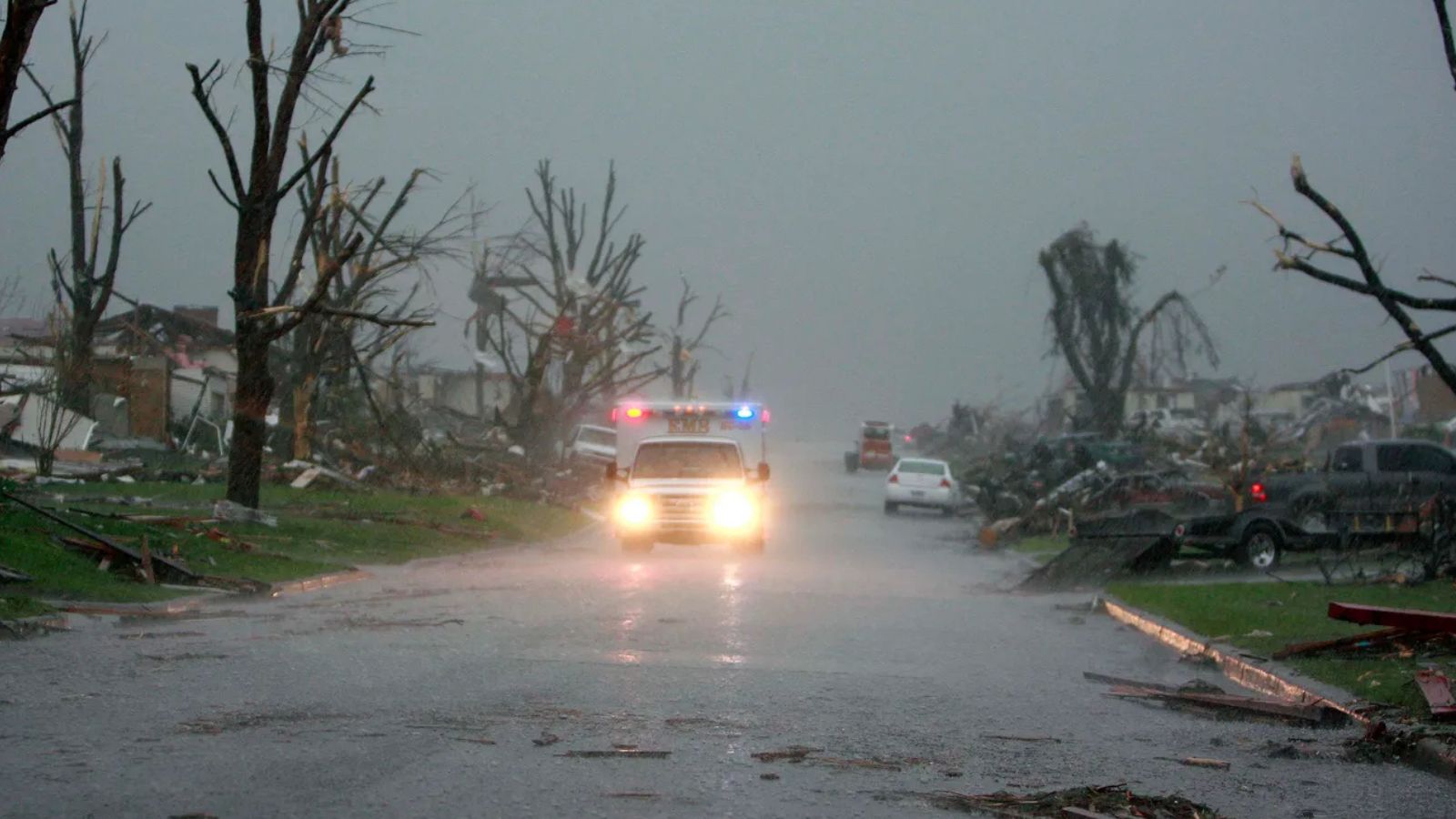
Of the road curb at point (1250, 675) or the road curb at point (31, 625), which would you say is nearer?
the road curb at point (1250, 675)

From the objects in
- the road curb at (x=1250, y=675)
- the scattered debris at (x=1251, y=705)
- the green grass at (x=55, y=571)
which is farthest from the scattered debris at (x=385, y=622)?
the road curb at (x=1250, y=675)

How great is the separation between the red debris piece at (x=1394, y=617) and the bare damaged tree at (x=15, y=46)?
1065 cm

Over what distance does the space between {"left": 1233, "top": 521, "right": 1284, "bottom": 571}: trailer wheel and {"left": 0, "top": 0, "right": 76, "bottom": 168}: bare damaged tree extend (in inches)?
622

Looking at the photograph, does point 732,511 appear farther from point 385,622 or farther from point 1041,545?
point 385,622

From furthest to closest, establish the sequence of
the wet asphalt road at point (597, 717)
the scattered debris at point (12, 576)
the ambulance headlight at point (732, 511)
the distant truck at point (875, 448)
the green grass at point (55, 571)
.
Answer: the distant truck at point (875, 448), the ambulance headlight at point (732, 511), the green grass at point (55, 571), the scattered debris at point (12, 576), the wet asphalt road at point (597, 717)

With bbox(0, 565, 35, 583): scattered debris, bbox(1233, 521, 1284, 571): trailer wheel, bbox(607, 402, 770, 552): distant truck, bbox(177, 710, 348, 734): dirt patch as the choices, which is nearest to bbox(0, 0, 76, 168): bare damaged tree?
bbox(0, 565, 35, 583): scattered debris

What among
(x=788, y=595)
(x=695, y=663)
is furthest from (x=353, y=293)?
(x=695, y=663)

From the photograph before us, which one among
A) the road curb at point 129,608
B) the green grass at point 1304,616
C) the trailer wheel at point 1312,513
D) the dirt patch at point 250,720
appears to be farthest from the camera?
the trailer wheel at point 1312,513

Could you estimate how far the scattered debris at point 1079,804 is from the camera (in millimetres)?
6449

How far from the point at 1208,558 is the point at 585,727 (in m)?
15.9

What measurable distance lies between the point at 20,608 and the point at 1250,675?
9.68m

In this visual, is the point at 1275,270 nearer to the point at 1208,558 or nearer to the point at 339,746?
the point at 339,746

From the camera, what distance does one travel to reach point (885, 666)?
11586 millimetres

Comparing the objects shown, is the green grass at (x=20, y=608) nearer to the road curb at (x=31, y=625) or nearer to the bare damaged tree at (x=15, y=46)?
the road curb at (x=31, y=625)
